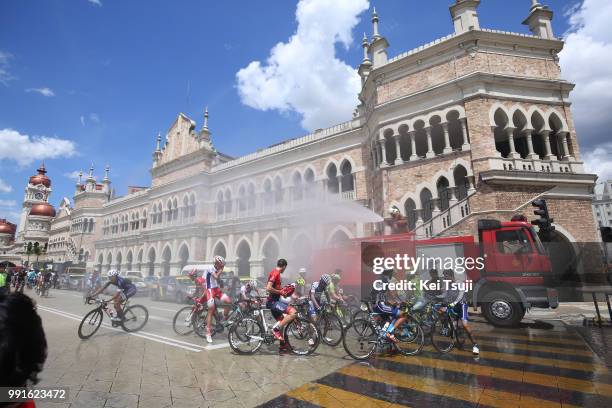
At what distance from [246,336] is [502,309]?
7050 mm

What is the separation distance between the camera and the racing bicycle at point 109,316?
7.64 meters

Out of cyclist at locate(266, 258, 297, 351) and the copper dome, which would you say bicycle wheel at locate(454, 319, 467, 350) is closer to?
cyclist at locate(266, 258, 297, 351)

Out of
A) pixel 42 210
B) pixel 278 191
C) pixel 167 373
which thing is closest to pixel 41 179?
pixel 42 210

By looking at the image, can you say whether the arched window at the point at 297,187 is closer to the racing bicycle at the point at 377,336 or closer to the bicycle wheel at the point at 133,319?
the bicycle wheel at the point at 133,319

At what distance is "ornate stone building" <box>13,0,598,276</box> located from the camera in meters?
13.9

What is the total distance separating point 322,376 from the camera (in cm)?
502

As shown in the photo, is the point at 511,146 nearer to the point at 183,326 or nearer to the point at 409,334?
the point at 409,334

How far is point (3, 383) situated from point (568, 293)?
16.9 meters

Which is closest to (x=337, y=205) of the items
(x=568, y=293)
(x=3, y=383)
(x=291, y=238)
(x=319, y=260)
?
(x=291, y=238)

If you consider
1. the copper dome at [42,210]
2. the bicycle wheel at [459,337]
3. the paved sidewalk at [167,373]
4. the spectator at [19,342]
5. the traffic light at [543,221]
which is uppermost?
the copper dome at [42,210]

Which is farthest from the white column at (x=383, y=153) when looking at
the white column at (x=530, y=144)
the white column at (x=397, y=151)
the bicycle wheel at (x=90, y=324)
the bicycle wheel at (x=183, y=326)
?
the bicycle wheel at (x=90, y=324)

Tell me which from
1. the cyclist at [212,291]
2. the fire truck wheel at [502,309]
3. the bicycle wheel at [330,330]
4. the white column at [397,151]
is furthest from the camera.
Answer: the white column at [397,151]

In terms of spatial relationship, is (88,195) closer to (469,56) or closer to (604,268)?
(469,56)

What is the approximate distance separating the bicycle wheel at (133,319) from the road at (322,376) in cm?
110
